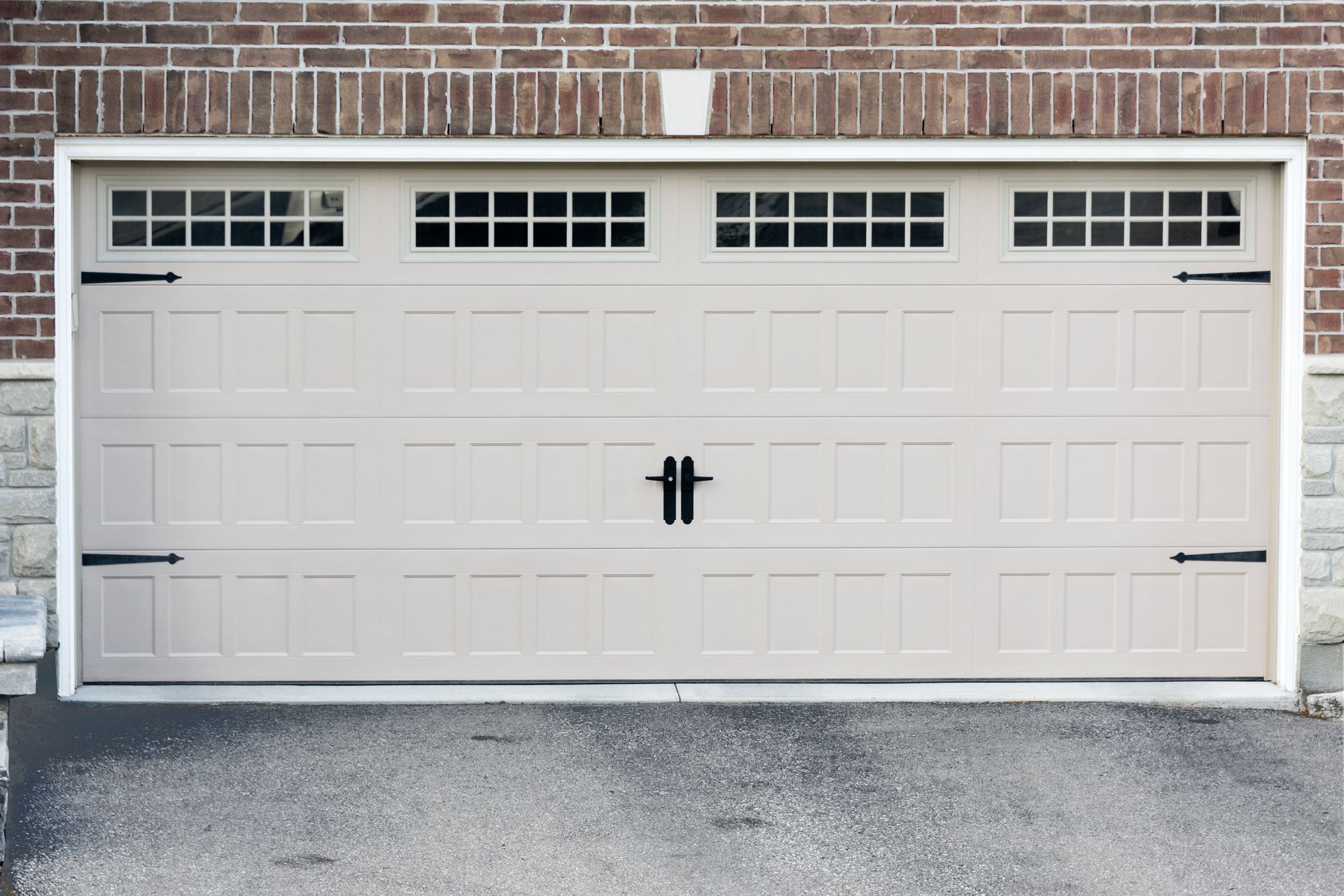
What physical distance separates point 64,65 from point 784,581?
12.7 feet

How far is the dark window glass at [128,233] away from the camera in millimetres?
7082

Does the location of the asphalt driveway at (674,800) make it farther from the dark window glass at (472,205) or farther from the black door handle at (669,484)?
the dark window glass at (472,205)

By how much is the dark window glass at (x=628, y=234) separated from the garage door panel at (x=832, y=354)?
435mm

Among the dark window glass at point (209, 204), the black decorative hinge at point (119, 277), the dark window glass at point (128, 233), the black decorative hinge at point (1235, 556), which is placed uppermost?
the dark window glass at point (209, 204)

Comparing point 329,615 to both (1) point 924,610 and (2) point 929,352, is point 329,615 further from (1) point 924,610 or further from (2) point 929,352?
(2) point 929,352

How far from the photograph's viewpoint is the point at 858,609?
7.29 meters

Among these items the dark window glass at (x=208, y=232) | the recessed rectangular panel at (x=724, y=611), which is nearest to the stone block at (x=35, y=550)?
the dark window glass at (x=208, y=232)

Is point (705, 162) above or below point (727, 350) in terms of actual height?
above

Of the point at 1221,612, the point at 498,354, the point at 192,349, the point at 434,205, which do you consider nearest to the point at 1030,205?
the point at 1221,612

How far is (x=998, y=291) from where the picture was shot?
23.7ft

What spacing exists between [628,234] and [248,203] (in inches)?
67.0

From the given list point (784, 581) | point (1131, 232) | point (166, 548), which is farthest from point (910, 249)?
point (166, 548)

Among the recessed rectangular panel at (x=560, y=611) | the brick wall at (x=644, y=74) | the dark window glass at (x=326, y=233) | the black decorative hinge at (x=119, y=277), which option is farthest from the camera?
the recessed rectangular panel at (x=560, y=611)

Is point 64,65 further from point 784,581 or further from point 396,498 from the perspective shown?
point 784,581
